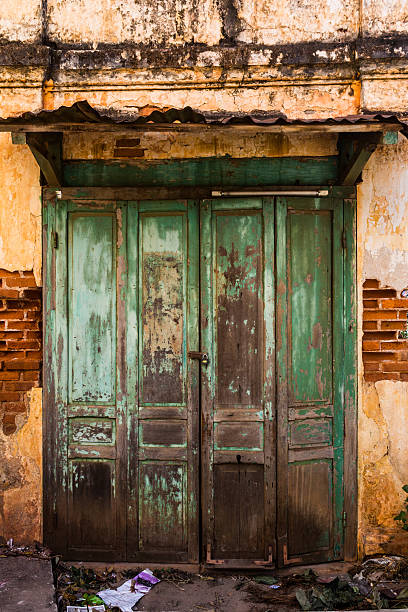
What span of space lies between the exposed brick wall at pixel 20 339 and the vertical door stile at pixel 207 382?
1.29 m

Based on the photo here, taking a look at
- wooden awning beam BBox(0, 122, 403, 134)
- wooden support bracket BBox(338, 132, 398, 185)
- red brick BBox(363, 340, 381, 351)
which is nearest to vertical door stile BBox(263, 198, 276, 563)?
wooden support bracket BBox(338, 132, 398, 185)

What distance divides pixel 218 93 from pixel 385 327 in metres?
2.24

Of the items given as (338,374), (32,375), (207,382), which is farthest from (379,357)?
(32,375)

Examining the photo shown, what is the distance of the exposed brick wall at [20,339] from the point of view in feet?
15.7

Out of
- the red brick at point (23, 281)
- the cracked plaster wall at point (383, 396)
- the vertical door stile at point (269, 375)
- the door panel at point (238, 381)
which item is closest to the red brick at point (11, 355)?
the red brick at point (23, 281)

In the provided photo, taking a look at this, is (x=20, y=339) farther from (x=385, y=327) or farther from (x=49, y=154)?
(x=385, y=327)

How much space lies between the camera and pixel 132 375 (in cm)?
474

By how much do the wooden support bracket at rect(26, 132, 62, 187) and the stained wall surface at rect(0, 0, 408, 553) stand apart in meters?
0.11

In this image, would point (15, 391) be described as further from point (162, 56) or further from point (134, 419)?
point (162, 56)

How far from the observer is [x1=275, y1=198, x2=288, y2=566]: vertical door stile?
4.66 meters

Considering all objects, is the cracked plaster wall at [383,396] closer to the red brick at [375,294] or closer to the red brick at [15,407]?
the red brick at [375,294]

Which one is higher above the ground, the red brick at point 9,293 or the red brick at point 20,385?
the red brick at point 9,293

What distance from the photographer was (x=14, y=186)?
478 cm

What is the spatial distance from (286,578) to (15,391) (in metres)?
2.52
